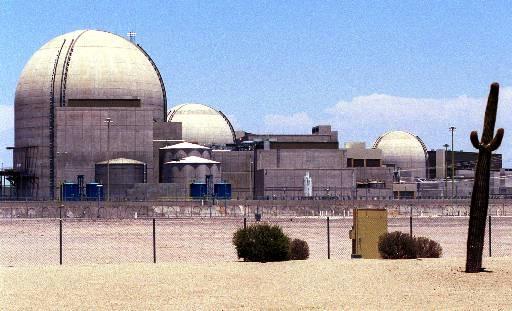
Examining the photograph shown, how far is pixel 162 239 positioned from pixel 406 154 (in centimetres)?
12180

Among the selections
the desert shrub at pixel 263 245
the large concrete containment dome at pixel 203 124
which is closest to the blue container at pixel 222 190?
the large concrete containment dome at pixel 203 124

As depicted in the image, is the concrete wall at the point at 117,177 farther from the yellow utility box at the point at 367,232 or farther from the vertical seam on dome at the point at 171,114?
the yellow utility box at the point at 367,232

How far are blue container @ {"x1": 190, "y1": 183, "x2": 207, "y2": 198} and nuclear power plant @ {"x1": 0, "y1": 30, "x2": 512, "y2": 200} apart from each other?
126 millimetres

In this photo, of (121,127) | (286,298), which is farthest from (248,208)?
(286,298)

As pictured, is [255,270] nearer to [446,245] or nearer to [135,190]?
[446,245]

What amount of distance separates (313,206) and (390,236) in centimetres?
6730

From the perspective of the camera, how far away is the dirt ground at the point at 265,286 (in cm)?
2231

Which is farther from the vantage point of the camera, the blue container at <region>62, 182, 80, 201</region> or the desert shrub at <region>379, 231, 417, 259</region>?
the blue container at <region>62, 182, 80, 201</region>

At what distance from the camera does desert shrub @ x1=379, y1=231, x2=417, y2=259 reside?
31.7 metres

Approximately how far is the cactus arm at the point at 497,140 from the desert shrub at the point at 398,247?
469cm

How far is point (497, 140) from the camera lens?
28469 millimetres

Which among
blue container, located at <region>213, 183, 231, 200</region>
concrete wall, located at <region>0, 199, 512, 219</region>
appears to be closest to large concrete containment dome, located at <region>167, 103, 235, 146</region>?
blue container, located at <region>213, 183, 231, 200</region>

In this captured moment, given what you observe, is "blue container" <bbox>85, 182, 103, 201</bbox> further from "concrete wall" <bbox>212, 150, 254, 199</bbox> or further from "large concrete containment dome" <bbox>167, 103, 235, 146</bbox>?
"large concrete containment dome" <bbox>167, 103, 235, 146</bbox>

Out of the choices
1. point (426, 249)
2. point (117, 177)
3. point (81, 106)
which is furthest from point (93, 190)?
point (426, 249)
